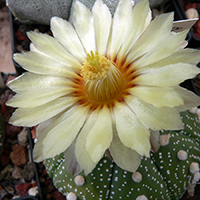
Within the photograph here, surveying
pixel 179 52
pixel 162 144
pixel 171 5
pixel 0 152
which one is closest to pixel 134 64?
pixel 179 52

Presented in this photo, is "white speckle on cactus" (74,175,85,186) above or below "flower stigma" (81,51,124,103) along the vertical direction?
below

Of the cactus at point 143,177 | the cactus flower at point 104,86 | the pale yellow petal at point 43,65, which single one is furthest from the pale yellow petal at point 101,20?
the cactus at point 143,177

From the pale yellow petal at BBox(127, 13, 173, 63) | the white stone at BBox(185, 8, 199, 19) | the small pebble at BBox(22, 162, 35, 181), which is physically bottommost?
the small pebble at BBox(22, 162, 35, 181)

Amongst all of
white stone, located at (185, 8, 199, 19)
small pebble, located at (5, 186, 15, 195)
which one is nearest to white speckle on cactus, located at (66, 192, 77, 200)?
small pebble, located at (5, 186, 15, 195)

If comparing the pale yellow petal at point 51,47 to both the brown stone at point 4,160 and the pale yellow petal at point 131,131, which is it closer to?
the pale yellow petal at point 131,131

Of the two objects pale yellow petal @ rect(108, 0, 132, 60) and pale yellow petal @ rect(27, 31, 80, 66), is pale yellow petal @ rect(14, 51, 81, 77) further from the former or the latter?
pale yellow petal @ rect(108, 0, 132, 60)

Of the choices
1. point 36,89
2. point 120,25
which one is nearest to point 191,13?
point 120,25

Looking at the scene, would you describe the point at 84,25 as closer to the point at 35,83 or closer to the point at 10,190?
the point at 35,83

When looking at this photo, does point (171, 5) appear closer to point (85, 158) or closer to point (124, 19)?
point (124, 19)
